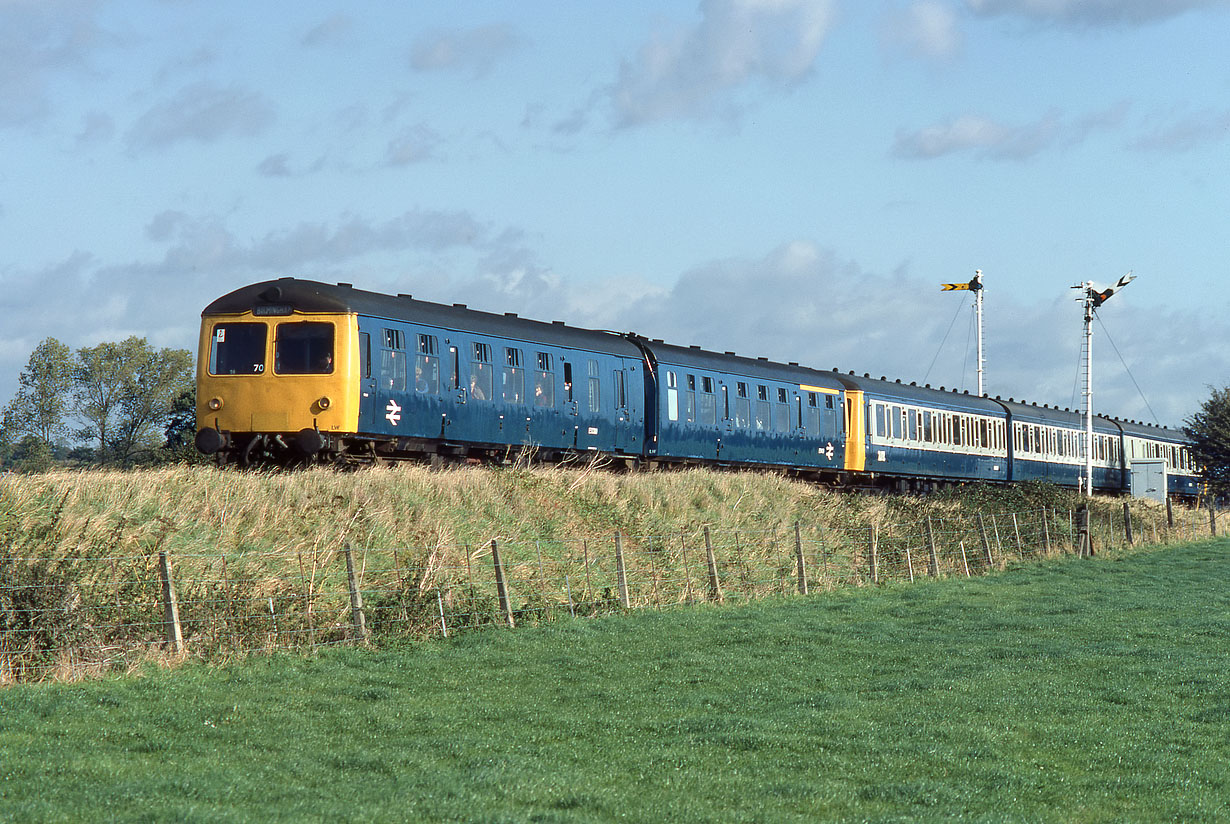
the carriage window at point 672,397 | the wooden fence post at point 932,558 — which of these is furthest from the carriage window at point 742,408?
the wooden fence post at point 932,558

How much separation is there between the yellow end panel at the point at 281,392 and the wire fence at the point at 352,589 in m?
3.82

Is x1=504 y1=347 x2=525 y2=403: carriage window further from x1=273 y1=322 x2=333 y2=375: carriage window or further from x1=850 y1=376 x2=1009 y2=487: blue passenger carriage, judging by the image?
x1=850 y1=376 x2=1009 y2=487: blue passenger carriage

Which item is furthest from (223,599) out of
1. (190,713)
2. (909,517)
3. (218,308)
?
(909,517)

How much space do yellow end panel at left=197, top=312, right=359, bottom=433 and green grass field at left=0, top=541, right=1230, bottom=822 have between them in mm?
7259

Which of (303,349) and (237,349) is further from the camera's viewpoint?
(237,349)

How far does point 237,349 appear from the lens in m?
26.4

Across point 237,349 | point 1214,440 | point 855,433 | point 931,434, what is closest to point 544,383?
point 237,349

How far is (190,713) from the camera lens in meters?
13.4

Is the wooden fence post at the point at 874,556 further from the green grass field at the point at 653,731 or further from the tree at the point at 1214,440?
the tree at the point at 1214,440

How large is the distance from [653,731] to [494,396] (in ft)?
54.1

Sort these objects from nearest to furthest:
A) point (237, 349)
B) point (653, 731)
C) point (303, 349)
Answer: point (653, 731) → point (303, 349) → point (237, 349)

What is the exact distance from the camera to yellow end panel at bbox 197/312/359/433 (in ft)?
83.4

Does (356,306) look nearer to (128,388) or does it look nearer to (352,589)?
(352,589)

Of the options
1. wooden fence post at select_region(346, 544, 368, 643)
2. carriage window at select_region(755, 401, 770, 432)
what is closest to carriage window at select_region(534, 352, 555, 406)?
carriage window at select_region(755, 401, 770, 432)
